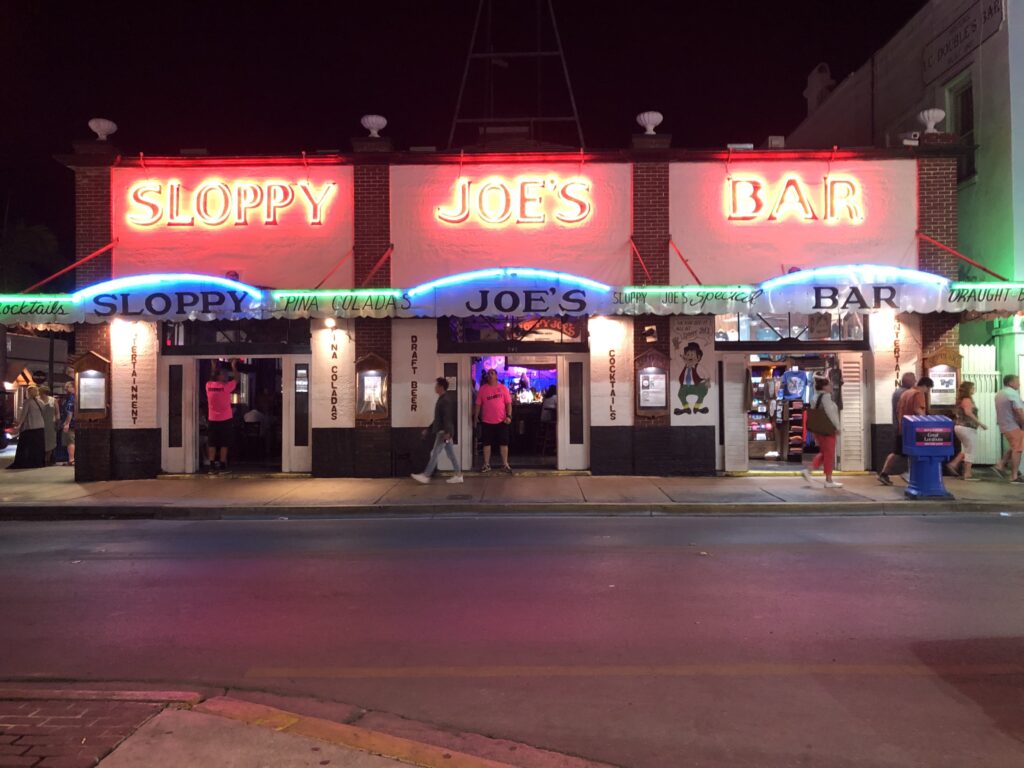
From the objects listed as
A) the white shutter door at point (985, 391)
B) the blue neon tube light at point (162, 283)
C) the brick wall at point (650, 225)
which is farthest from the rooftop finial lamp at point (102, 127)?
the white shutter door at point (985, 391)

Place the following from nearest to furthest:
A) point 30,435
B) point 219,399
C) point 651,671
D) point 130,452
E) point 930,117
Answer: point 651,671 < point 930,117 < point 130,452 < point 219,399 < point 30,435

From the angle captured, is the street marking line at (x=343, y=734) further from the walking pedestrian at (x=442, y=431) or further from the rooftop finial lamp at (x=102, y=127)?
the rooftop finial lamp at (x=102, y=127)

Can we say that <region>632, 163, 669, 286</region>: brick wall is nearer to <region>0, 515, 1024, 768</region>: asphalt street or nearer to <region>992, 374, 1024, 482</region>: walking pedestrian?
<region>992, 374, 1024, 482</region>: walking pedestrian

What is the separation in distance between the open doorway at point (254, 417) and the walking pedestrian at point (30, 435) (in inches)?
140

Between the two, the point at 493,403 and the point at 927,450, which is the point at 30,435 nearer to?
the point at 493,403

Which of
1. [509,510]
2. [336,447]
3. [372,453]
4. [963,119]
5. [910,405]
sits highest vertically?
[963,119]

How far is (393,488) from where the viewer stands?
42.4 ft

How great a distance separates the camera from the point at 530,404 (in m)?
17.1

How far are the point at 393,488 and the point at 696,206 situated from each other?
7.34 metres

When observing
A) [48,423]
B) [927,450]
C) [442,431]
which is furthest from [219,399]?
[927,450]

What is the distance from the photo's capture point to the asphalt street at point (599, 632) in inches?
162

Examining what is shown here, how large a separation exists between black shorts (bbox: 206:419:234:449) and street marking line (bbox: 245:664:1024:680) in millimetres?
10577

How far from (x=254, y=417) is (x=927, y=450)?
12.2 meters

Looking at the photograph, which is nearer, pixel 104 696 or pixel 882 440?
pixel 104 696
